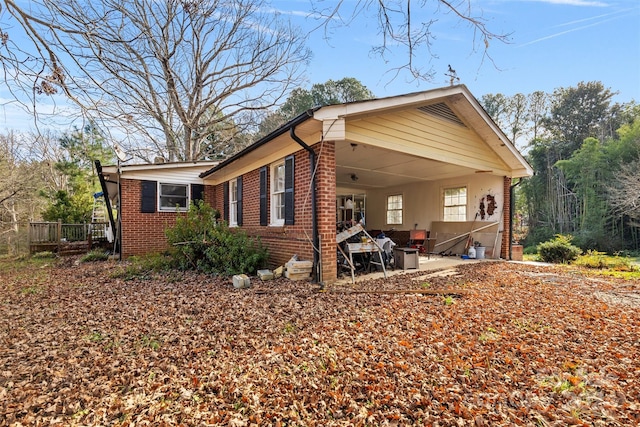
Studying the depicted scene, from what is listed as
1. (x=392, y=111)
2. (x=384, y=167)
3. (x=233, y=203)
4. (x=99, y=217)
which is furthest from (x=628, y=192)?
(x=99, y=217)

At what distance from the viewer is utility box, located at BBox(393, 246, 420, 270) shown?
7.30m

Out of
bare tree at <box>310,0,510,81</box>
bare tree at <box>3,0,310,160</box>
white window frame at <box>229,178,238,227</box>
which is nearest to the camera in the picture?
bare tree at <box>310,0,510,81</box>

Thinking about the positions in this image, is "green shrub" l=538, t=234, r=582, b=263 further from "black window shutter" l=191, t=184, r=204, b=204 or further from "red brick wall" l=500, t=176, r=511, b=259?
"black window shutter" l=191, t=184, r=204, b=204

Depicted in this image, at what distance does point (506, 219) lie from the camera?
924 cm

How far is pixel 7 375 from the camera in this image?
256cm

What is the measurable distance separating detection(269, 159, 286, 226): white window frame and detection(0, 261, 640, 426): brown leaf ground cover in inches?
105

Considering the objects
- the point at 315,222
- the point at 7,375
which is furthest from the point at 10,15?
the point at 315,222

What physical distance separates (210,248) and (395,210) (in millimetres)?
8615

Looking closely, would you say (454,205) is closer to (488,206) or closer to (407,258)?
(488,206)

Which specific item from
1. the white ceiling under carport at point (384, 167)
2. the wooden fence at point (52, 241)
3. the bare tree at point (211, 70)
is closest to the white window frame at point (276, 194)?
the white ceiling under carport at point (384, 167)

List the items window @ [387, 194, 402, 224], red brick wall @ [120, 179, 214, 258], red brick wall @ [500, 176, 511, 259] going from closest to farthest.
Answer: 1. red brick wall @ [500, 176, 511, 259]
2. red brick wall @ [120, 179, 214, 258]
3. window @ [387, 194, 402, 224]

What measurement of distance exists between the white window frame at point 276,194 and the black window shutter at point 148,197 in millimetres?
5252

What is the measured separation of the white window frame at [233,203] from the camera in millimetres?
9969

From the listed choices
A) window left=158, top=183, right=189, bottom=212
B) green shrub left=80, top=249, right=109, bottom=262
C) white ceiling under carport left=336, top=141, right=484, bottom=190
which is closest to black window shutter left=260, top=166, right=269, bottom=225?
white ceiling under carport left=336, top=141, right=484, bottom=190
